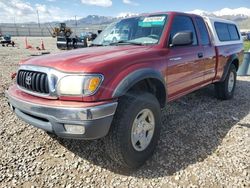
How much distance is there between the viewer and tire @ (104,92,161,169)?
101 inches

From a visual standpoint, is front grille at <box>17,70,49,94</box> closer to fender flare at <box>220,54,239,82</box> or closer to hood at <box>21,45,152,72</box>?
hood at <box>21,45,152,72</box>

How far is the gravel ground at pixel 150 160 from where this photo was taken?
2.70 metres

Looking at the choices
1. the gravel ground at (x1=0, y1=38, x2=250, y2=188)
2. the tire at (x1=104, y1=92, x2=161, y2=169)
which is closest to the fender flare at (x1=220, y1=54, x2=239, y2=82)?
the gravel ground at (x1=0, y1=38, x2=250, y2=188)

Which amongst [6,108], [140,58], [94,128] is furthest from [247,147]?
[6,108]

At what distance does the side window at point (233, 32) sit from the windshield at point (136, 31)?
118 inches

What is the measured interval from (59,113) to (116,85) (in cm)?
64

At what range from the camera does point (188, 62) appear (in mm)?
3859

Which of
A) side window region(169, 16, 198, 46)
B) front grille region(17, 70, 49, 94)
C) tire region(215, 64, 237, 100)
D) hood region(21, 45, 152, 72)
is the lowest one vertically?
tire region(215, 64, 237, 100)

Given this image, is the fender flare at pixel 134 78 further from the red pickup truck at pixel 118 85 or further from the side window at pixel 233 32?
the side window at pixel 233 32

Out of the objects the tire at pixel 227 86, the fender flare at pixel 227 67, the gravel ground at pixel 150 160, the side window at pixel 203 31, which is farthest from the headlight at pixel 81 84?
the tire at pixel 227 86

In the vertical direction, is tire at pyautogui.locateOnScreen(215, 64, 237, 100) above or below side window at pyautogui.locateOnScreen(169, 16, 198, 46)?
below

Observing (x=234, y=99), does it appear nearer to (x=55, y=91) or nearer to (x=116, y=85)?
(x=116, y=85)

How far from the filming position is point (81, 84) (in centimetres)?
236

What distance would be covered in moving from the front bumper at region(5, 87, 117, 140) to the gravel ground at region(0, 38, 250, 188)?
65cm
